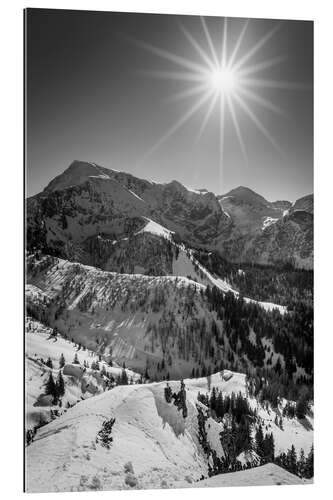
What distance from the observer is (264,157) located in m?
12.0

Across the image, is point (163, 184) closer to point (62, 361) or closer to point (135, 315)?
point (62, 361)

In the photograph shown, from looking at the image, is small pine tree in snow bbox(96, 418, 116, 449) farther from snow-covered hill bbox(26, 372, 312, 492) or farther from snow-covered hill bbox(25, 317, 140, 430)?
snow-covered hill bbox(25, 317, 140, 430)

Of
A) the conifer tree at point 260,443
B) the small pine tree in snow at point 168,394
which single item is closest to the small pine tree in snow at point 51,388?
the small pine tree in snow at point 168,394

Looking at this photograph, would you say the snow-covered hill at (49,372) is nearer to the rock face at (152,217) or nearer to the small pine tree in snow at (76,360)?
the small pine tree in snow at (76,360)

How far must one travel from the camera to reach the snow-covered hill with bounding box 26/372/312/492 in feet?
29.8

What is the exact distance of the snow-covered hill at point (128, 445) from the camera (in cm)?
909

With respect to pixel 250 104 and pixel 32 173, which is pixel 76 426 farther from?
pixel 250 104

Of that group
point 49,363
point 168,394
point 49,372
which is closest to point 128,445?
point 168,394

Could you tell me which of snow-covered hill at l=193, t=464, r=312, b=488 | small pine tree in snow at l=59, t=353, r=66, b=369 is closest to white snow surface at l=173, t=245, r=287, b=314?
snow-covered hill at l=193, t=464, r=312, b=488

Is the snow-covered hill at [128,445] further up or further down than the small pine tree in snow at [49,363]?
further down

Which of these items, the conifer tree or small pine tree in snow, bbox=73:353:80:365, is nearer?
the conifer tree

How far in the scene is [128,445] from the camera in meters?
9.76
